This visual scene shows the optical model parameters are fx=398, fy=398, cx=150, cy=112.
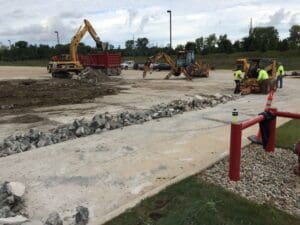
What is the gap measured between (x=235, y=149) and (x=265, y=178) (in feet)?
2.60

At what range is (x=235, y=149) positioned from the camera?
6.45 metres

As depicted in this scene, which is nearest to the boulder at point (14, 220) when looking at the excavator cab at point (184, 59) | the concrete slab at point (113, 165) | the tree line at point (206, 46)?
the concrete slab at point (113, 165)

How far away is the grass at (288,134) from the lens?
8.78 meters

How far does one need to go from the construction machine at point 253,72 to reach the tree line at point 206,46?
1798 inches

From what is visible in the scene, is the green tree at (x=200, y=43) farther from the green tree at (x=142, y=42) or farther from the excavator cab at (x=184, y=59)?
the excavator cab at (x=184, y=59)

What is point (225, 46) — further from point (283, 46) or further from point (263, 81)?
point (263, 81)

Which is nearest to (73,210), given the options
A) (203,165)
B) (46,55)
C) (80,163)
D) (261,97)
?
(80,163)

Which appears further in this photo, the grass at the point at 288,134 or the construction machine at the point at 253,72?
the construction machine at the point at 253,72

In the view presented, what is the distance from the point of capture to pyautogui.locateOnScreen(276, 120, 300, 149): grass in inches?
346

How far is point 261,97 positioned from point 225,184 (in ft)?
46.5

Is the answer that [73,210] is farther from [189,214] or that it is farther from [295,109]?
[295,109]

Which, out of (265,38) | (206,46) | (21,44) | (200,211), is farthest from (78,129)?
(21,44)

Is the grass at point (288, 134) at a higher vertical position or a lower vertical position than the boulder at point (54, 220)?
lower

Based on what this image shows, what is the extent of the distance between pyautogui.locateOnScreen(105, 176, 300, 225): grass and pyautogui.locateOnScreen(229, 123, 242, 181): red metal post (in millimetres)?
547
